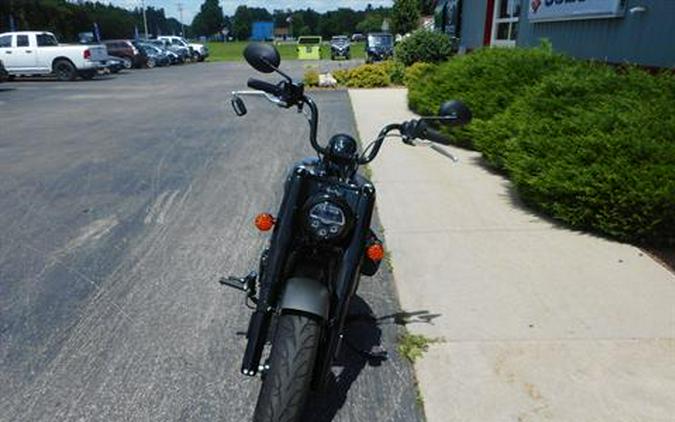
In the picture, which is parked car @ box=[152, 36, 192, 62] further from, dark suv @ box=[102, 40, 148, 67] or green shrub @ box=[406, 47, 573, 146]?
green shrub @ box=[406, 47, 573, 146]

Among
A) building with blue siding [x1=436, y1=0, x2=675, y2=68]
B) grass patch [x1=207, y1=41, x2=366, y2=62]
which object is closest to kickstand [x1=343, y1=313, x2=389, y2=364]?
building with blue siding [x1=436, y1=0, x2=675, y2=68]

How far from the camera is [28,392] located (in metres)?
2.79

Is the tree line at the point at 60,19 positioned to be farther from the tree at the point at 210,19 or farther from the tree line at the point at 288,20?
the tree at the point at 210,19

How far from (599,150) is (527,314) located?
185 centimetres

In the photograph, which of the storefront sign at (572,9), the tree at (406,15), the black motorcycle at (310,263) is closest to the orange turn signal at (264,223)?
the black motorcycle at (310,263)

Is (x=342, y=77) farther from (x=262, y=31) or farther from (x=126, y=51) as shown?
(x=262, y=31)

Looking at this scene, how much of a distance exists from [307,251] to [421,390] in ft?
3.13

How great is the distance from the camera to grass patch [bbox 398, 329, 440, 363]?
3.05 m

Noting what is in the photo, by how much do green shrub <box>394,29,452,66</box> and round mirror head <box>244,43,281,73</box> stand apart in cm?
1550

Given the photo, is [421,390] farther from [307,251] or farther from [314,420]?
[307,251]

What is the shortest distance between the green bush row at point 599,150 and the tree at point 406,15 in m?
45.5

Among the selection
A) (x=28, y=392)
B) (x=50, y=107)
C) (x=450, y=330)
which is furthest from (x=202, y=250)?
(x=50, y=107)

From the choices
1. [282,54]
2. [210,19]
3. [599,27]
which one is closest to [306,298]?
[599,27]

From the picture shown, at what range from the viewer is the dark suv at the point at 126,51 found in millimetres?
31625
